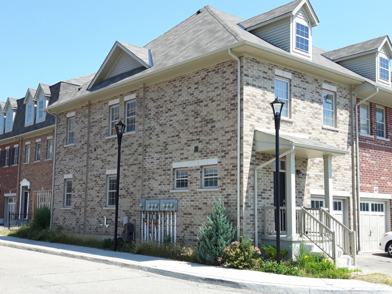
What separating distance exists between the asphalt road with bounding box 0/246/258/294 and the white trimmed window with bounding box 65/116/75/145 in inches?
418

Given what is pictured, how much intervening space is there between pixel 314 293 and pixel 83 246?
11074 mm

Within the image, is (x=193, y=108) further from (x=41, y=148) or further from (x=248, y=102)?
(x=41, y=148)

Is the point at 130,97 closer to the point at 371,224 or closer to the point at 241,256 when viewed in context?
the point at 241,256

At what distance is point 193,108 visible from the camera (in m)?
17.7

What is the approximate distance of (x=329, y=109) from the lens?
64.2ft

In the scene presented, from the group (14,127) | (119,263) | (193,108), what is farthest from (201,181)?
(14,127)

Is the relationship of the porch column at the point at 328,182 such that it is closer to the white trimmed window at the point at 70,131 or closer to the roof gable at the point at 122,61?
the roof gable at the point at 122,61

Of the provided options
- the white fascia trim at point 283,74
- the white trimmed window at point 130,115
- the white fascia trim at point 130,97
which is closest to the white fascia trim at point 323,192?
the white fascia trim at point 283,74

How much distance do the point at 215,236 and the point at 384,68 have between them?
12689 mm

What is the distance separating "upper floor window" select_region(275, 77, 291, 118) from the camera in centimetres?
1756

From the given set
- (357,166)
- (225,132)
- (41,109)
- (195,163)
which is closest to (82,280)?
(195,163)

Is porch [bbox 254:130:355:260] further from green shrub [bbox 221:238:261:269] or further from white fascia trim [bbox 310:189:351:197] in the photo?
green shrub [bbox 221:238:261:269]

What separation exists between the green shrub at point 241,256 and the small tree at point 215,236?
0.27 metres

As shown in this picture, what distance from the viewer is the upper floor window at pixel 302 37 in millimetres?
18094
